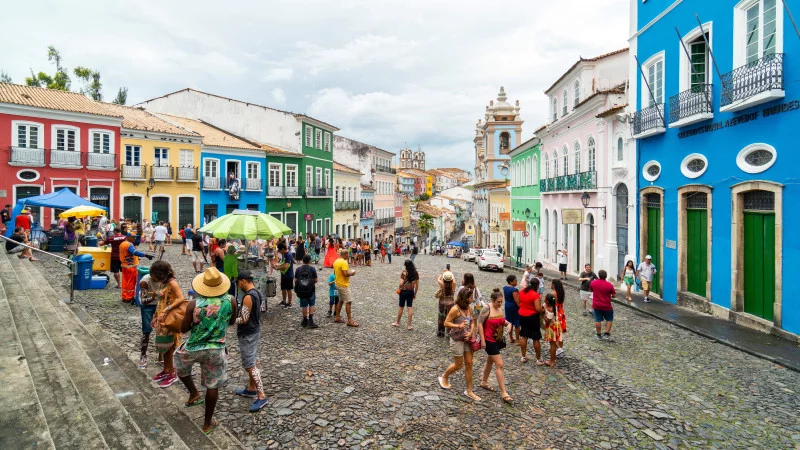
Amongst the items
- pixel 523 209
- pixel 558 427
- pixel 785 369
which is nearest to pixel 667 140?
pixel 785 369

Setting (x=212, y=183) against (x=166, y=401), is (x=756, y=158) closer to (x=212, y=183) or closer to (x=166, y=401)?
(x=166, y=401)

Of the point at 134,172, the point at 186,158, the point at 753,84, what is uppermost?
the point at 186,158

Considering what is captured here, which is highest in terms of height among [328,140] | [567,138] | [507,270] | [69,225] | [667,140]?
[328,140]

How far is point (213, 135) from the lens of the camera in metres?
31.2

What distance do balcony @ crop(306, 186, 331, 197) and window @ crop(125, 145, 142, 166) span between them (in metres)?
12.6

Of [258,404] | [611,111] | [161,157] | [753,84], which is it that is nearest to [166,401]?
[258,404]

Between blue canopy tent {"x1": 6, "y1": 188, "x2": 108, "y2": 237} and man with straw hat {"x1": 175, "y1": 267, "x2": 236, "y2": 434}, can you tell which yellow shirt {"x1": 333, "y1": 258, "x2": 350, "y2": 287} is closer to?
man with straw hat {"x1": 175, "y1": 267, "x2": 236, "y2": 434}

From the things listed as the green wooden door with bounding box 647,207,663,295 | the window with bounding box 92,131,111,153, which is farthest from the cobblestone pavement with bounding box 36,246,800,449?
the window with bounding box 92,131,111,153

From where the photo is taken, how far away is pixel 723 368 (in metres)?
8.15

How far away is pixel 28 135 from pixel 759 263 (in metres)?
28.0

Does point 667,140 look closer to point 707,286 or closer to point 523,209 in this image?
point 707,286

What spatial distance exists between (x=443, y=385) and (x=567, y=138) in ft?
63.9

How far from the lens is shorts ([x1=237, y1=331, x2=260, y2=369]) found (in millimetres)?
5555

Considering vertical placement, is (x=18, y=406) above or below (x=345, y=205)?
below
